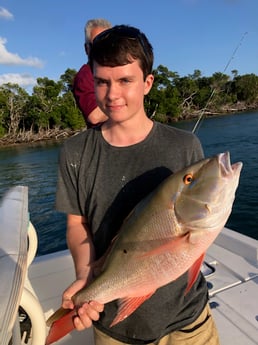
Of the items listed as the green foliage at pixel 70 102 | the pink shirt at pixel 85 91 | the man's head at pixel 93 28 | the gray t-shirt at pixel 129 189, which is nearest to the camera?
the gray t-shirt at pixel 129 189

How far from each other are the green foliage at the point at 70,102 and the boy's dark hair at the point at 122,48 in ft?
150

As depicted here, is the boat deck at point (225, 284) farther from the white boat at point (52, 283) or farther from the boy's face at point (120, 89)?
the boy's face at point (120, 89)

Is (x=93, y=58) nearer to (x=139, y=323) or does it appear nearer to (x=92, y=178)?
(x=92, y=178)

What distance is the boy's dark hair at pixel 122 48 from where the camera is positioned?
1561 mm

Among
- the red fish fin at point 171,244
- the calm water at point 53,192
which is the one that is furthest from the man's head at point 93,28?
the calm water at point 53,192

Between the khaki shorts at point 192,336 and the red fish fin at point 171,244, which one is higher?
the red fish fin at point 171,244

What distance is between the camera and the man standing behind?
304 centimetres

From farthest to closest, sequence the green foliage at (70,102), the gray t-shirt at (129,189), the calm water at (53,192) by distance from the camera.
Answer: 1. the green foliage at (70,102)
2. the calm water at (53,192)
3. the gray t-shirt at (129,189)

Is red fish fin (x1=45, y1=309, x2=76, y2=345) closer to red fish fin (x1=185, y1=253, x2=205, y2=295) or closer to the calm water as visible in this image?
red fish fin (x1=185, y1=253, x2=205, y2=295)

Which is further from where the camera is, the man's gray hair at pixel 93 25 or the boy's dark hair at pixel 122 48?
the man's gray hair at pixel 93 25

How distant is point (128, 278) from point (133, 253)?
0.41 feet

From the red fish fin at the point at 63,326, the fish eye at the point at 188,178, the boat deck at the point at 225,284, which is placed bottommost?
the boat deck at the point at 225,284

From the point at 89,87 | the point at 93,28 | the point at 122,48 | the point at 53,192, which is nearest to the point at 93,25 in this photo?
the point at 93,28

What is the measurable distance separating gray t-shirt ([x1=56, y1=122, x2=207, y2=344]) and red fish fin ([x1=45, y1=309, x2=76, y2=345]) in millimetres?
210
